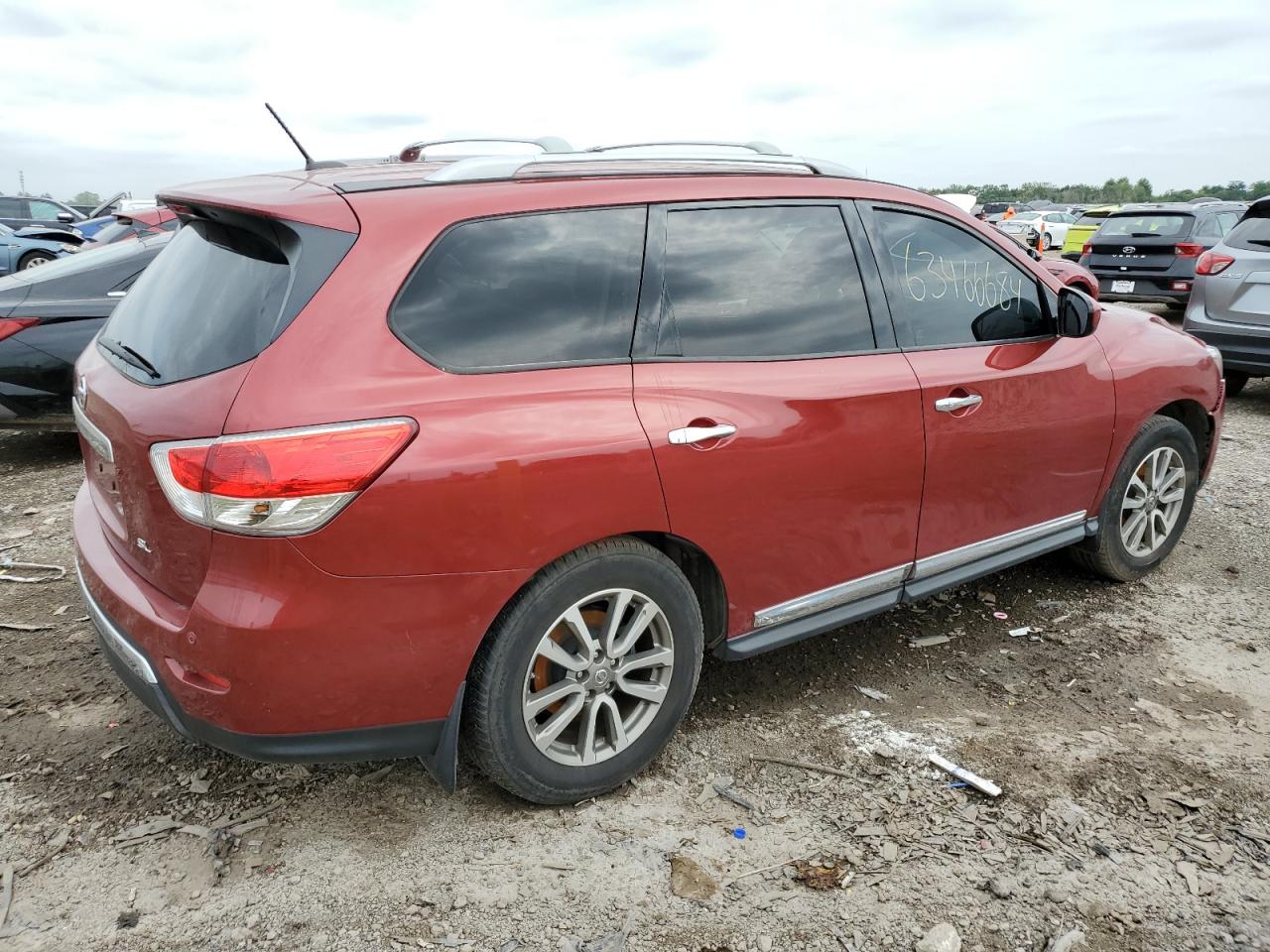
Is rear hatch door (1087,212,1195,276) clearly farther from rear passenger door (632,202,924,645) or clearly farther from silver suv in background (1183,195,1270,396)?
rear passenger door (632,202,924,645)

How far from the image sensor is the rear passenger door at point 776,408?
281cm

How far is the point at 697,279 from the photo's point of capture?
9.59ft

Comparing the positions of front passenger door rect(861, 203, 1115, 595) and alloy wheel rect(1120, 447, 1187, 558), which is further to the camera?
alloy wheel rect(1120, 447, 1187, 558)

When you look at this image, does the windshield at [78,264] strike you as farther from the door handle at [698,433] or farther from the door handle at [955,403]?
the door handle at [955,403]

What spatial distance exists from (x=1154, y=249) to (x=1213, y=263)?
532 centimetres

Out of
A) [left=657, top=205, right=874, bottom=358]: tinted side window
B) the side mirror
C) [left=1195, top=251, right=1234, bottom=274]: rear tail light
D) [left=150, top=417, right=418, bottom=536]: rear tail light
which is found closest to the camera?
[left=150, top=417, right=418, bottom=536]: rear tail light

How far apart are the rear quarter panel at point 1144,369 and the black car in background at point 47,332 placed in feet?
17.7

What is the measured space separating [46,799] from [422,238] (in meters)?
1.98

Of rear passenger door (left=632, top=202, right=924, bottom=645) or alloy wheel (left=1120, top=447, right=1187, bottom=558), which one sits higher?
rear passenger door (left=632, top=202, right=924, bottom=645)

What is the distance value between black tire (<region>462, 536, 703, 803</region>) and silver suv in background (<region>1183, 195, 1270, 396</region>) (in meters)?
6.64

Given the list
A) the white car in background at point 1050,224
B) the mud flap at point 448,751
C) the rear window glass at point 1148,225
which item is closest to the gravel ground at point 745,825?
the mud flap at point 448,751

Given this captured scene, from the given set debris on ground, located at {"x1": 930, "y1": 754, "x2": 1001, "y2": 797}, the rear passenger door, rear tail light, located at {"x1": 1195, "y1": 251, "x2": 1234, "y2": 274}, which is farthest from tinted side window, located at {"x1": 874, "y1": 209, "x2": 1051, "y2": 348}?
rear tail light, located at {"x1": 1195, "y1": 251, "x2": 1234, "y2": 274}

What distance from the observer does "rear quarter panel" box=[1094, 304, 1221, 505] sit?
4098 millimetres

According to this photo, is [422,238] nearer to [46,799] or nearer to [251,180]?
[251,180]
